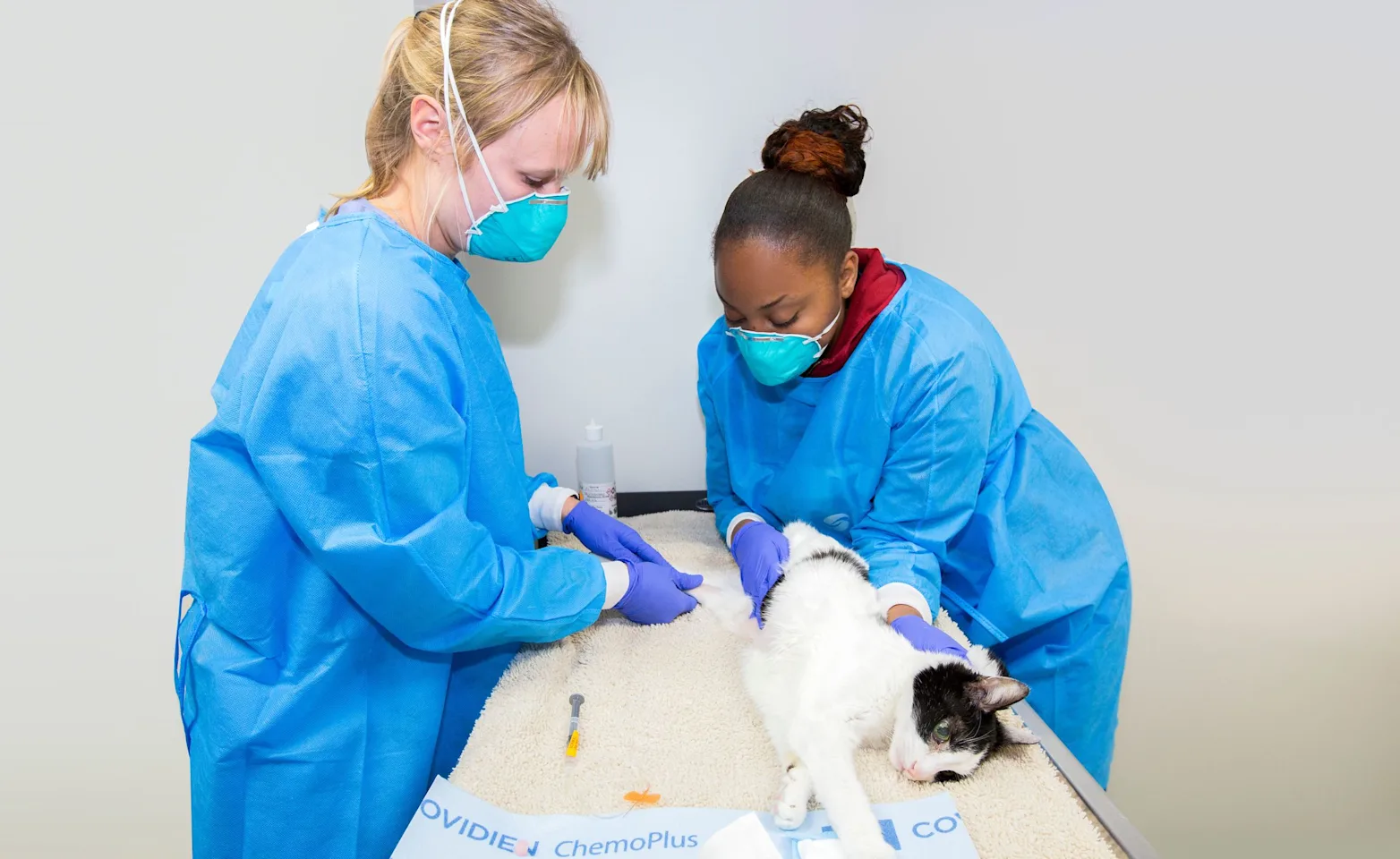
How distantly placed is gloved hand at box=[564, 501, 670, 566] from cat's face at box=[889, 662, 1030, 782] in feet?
2.09

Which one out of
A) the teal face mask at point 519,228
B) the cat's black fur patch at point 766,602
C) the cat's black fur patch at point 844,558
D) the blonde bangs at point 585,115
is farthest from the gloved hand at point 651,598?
the blonde bangs at point 585,115

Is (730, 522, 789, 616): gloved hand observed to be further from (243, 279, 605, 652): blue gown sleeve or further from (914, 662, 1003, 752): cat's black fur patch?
(243, 279, 605, 652): blue gown sleeve

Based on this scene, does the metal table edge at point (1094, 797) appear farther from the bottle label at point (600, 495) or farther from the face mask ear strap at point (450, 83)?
the face mask ear strap at point (450, 83)

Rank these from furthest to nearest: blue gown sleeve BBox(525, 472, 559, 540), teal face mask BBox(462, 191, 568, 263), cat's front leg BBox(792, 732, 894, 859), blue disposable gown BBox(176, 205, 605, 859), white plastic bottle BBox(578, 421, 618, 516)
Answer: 1. white plastic bottle BBox(578, 421, 618, 516)
2. blue gown sleeve BBox(525, 472, 559, 540)
3. teal face mask BBox(462, 191, 568, 263)
4. blue disposable gown BBox(176, 205, 605, 859)
5. cat's front leg BBox(792, 732, 894, 859)

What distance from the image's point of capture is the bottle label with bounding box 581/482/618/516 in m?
1.98

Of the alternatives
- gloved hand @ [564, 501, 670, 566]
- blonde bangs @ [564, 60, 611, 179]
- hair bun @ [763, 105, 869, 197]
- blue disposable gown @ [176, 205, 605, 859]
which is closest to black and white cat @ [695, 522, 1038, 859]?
gloved hand @ [564, 501, 670, 566]

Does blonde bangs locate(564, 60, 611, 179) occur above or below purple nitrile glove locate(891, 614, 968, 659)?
above

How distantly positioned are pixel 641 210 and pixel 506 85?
871mm

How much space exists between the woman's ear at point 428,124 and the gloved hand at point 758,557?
97 cm

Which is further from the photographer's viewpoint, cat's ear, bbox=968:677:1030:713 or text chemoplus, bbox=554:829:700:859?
cat's ear, bbox=968:677:1030:713

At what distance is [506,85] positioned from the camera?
44.6 inches

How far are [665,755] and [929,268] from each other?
1.47 meters

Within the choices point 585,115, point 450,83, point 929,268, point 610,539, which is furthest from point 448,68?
point 929,268

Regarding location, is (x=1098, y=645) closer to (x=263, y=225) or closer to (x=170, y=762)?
(x=263, y=225)
